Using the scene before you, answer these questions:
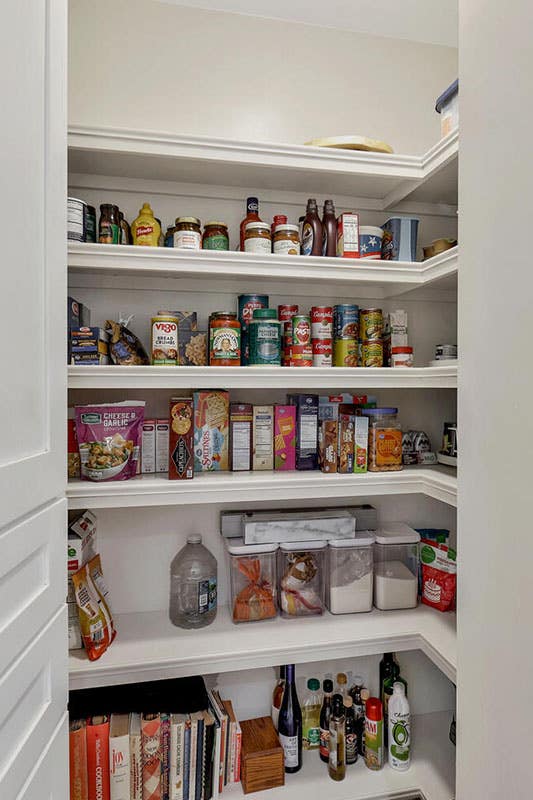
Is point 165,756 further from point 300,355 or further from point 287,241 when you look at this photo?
point 287,241

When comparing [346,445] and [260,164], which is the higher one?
[260,164]

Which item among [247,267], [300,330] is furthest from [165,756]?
[247,267]

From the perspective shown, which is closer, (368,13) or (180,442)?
(180,442)

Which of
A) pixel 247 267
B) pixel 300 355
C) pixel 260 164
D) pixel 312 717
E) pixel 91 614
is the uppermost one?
pixel 260 164

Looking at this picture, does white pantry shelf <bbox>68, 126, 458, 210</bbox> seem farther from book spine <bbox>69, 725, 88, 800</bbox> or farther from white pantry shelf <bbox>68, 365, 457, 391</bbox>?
book spine <bbox>69, 725, 88, 800</bbox>

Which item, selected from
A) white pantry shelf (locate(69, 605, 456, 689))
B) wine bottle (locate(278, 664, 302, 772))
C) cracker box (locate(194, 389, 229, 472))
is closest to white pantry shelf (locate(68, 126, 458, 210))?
cracker box (locate(194, 389, 229, 472))

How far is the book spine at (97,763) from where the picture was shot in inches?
51.5

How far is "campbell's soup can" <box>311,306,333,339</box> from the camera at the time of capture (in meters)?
1.55

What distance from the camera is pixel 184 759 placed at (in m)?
1.38

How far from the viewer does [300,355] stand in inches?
59.4

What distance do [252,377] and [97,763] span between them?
1059mm

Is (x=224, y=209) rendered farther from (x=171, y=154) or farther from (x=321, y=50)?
(x=321, y=50)

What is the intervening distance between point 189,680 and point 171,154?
149cm
